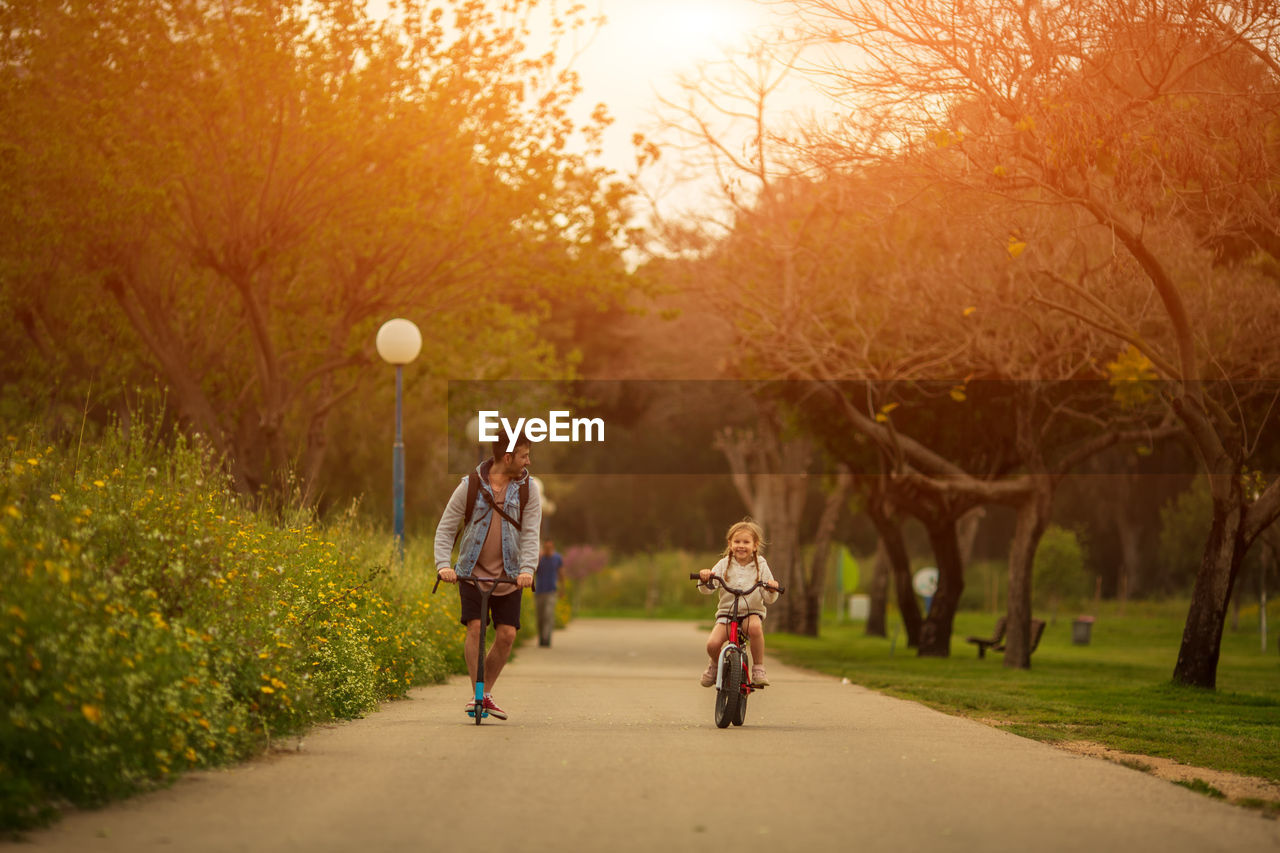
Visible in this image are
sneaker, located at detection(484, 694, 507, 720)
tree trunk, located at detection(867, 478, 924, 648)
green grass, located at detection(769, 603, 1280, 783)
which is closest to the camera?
sneaker, located at detection(484, 694, 507, 720)

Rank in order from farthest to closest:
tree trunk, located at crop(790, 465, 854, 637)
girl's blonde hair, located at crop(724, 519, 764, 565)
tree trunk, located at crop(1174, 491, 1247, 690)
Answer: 1. tree trunk, located at crop(790, 465, 854, 637)
2. tree trunk, located at crop(1174, 491, 1247, 690)
3. girl's blonde hair, located at crop(724, 519, 764, 565)

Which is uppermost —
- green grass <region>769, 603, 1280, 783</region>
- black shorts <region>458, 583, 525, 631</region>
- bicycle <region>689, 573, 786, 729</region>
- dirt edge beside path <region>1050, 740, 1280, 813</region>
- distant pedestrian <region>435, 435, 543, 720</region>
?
distant pedestrian <region>435, 435, 543, 720</region>

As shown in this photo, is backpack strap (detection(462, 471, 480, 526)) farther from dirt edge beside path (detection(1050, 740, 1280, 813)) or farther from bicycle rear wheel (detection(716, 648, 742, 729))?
dirt edge beside path (detection(1050, 740, 1280, 813))

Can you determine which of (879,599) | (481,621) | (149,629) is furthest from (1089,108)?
(879,599)

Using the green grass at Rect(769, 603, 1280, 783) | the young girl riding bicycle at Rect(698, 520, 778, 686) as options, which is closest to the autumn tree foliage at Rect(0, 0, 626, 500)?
the green grass at Rect(769, 603, 1280, 783)

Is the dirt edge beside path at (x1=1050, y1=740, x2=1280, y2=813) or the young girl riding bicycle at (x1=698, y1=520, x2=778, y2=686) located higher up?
the young girl riding bicycle at (x1=698, y1=520, x2=778, y2=686)

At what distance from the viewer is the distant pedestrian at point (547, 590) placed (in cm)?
2838

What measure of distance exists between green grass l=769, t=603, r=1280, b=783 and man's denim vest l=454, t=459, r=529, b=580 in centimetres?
427

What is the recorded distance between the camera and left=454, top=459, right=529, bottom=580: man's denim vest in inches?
449

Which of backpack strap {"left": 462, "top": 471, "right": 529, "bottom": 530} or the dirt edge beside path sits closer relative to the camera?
the dirt edge beside path

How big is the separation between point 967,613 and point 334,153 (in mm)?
36959

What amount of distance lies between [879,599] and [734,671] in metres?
28.0

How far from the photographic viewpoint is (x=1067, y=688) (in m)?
19.5

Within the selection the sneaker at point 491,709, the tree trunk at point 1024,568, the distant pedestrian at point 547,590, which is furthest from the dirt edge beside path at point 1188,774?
the distant pedestrian at point 547,590
